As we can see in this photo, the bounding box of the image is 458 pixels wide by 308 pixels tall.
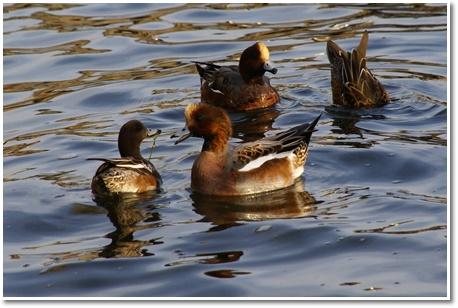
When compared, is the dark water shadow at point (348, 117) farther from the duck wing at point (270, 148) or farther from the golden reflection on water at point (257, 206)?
the golden reflection on water at point (257, 206)

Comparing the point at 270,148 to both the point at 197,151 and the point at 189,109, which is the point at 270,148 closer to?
the point at 189,109

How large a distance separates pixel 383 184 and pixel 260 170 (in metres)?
1.16

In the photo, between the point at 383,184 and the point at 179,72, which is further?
the point at 179,72

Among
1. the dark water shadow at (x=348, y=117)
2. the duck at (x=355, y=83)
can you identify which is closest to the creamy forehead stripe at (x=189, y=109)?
the dark water shadow at (x=348, y=117)

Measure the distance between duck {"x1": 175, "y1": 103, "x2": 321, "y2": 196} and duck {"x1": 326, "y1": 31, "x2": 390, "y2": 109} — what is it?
2690 mm

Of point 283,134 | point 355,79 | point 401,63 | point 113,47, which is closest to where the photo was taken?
point 283,134

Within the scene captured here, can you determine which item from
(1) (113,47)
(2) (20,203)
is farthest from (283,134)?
(1) (113,47)

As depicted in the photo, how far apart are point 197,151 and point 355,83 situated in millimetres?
2518

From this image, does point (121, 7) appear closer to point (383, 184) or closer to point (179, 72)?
point (179, 72)

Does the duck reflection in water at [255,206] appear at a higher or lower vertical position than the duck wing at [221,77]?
lower

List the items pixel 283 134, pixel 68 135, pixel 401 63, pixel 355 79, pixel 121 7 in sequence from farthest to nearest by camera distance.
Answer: pixel 121 7, pixel 401 63, pixel 355 79, pixel 68 135, pixel 283 134

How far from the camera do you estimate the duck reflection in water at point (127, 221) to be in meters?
10.1

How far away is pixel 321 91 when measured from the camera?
49.6ft

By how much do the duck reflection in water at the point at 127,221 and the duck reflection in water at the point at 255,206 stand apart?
471mm
